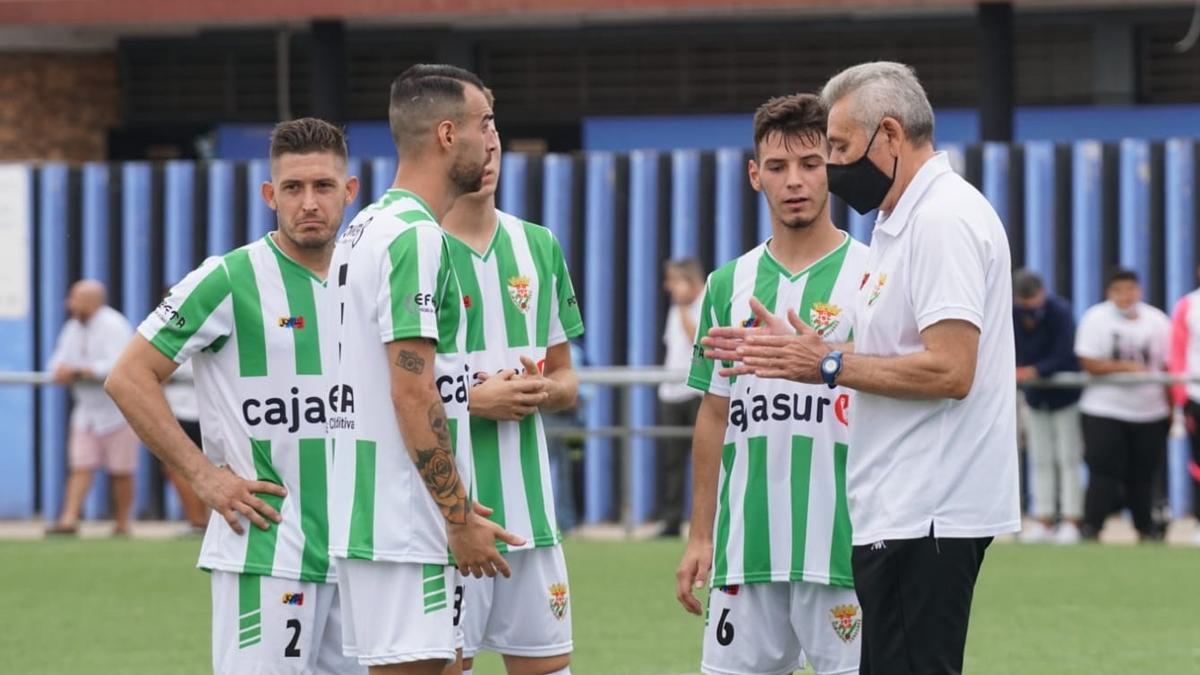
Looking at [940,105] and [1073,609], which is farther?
[940,105]

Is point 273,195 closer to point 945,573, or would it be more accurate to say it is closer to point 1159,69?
point 945,573

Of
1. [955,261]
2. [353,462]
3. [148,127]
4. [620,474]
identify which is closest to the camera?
[955,261]

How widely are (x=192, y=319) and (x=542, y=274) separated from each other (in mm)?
1101

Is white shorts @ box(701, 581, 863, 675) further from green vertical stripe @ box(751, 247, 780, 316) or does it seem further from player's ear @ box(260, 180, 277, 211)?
player's ear @ box(260, 180, 277, 211)

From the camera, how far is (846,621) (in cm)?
669

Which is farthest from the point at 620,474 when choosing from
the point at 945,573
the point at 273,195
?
the point at 945,573

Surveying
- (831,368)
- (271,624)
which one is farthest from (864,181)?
(271,624)

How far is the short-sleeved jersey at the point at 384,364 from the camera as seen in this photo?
5750 millimetres

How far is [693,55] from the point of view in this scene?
2241 cm

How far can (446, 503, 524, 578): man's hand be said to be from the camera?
578cm

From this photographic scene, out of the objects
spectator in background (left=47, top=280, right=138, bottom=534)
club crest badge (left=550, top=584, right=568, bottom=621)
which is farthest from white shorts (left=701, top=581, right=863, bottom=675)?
spectator in background (left=47, top=280, right=138, bottom=534)

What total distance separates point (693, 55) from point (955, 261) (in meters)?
17.1

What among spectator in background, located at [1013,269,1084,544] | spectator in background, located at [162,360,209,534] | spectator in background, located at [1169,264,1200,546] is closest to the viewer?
spectator in background, located at [1169,264,1200,546]

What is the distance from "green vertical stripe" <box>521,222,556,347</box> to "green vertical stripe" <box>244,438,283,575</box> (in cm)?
92
